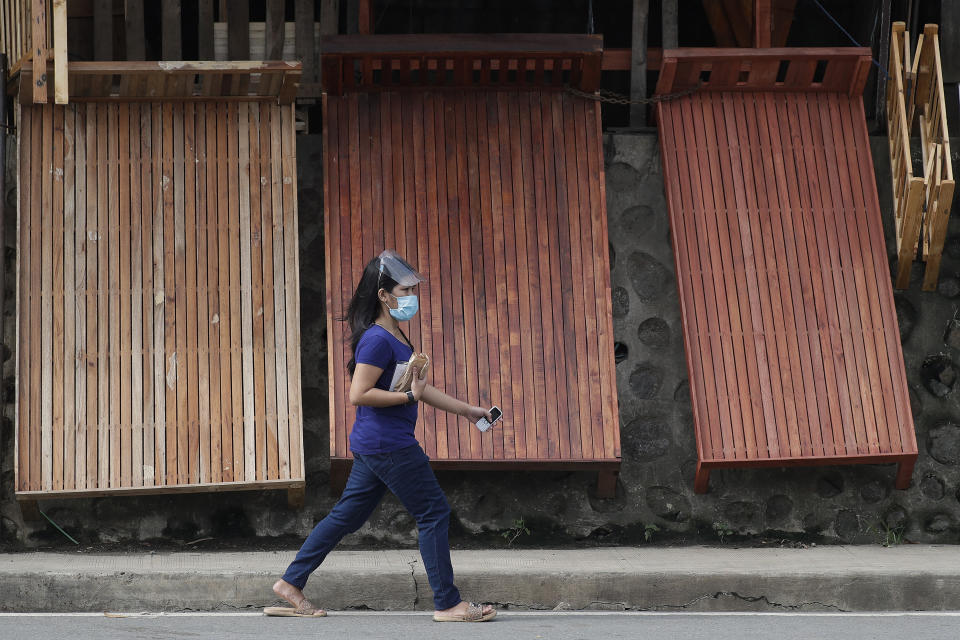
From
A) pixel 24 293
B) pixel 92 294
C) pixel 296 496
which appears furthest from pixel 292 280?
pixel 24 293

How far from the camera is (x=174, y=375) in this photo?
7590mm

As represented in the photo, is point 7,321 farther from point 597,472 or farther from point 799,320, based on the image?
point 799,320

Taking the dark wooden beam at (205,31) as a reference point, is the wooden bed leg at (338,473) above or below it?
below

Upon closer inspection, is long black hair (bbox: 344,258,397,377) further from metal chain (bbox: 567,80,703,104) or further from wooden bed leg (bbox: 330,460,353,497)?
metal chain (bbox: 567,80,703,104)

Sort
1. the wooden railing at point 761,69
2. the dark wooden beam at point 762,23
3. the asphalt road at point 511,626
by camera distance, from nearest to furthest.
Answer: the asphalt road at point 511,626
the wooden railing at point 761,69
the dark wooden beam at point 762,23

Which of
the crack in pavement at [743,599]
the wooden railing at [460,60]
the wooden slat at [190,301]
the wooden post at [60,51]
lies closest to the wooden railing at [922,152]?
the wooden railing at [460,60]

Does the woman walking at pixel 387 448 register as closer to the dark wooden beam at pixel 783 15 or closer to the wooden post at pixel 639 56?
the wooden post at pixel 639 56

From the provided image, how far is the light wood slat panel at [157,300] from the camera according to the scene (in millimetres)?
7465

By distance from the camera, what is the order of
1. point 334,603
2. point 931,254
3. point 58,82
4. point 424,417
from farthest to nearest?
1. point 931,254
2. point 424,417
3. point 58,82
4. point 334,603

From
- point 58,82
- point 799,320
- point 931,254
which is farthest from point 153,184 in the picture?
point 931,254

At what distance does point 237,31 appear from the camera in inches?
330

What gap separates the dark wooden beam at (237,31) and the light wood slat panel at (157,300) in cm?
52

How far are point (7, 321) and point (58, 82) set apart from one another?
1.61m

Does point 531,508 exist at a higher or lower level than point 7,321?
lower
